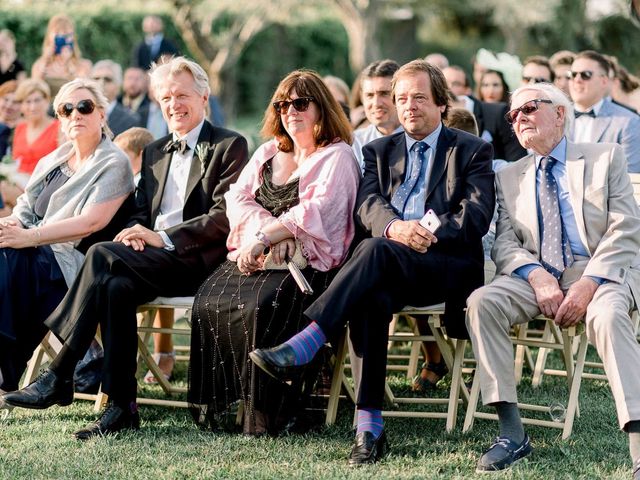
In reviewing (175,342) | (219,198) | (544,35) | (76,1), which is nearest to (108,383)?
(219,198)

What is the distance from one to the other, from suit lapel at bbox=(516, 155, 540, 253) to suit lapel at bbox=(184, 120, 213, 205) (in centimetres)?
187

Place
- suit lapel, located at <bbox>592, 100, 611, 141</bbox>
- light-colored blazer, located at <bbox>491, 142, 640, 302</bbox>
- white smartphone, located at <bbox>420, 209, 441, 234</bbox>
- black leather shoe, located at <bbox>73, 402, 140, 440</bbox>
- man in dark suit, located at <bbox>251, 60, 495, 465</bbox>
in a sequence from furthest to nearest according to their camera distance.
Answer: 1. suit lapel, located at <bbox>592, 100, 611, 141</bbox>
2. black leather shoe, located at <bbox>73, 402, 140, 440</bbox>
3. white smartphone, located at <bbox>420, 209, 441, 234</bbox>
4. light-colored blazer, located at <bbox>491, 142, 640, 302</bbox>
5. man in dark suit, located at <bbox>251, 60, 495, 465</bbox>

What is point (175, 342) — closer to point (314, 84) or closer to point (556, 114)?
point (314, 84)

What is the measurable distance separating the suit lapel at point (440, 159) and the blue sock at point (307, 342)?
1.05 meters

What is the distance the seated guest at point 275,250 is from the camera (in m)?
5.68

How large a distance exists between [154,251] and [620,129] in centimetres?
378

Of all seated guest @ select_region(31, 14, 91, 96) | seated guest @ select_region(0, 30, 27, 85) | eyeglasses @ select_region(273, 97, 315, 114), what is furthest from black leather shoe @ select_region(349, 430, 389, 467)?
seated guest @ select_region(0, 30, 27, 85)

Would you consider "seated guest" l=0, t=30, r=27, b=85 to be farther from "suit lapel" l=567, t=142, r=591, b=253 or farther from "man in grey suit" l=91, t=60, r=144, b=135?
"suit lapel" l=567, t=142, r=591, b=253

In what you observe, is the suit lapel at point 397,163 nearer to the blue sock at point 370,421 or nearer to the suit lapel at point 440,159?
the suit lapel at point 440,159

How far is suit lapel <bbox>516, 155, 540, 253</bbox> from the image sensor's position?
562cm

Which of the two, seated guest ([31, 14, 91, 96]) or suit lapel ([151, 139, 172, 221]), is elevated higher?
seated guest ([31, 14, 91, 96])

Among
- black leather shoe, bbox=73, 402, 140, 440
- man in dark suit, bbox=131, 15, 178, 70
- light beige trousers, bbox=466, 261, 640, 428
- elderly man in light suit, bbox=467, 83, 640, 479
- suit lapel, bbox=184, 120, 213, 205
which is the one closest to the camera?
light beige trousers, bbox=466, 261, 640, 428

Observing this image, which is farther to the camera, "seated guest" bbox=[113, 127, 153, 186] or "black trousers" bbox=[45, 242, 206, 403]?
"seated guest" bbox=[113, 127, 153, 186]

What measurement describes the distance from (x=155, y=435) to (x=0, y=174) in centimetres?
357
